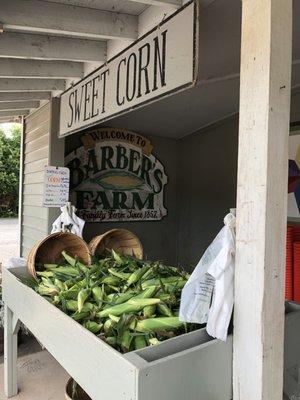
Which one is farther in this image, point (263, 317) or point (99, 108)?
point (99, 108)

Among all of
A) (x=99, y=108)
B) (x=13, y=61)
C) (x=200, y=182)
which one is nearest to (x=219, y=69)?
(x=99, y=108)

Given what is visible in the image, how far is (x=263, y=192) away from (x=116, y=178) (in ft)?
12.5

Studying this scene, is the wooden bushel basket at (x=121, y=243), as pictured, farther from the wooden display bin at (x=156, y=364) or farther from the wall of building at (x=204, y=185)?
the wall of building at (x=204, y=185)

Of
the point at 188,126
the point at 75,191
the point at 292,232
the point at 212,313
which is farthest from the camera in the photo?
the point at 188,126

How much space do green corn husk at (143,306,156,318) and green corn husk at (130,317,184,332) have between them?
56 millimetres

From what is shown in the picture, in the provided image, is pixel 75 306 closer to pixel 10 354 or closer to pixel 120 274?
pixel 120 274

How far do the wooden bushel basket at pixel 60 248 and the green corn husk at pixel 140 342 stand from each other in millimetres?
1275

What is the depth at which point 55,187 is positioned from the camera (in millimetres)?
3854

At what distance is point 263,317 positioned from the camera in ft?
4.32

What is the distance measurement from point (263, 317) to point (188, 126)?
4.14 metres

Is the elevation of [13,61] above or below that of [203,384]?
above

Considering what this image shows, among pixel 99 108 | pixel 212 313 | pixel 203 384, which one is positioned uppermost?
pixel 99 108

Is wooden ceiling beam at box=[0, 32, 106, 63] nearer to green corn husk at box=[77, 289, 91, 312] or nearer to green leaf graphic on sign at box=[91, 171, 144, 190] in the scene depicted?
green corn husk at box=[77, 289, 91, 312]

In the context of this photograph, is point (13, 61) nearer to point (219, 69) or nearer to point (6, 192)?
point (219, 69)
